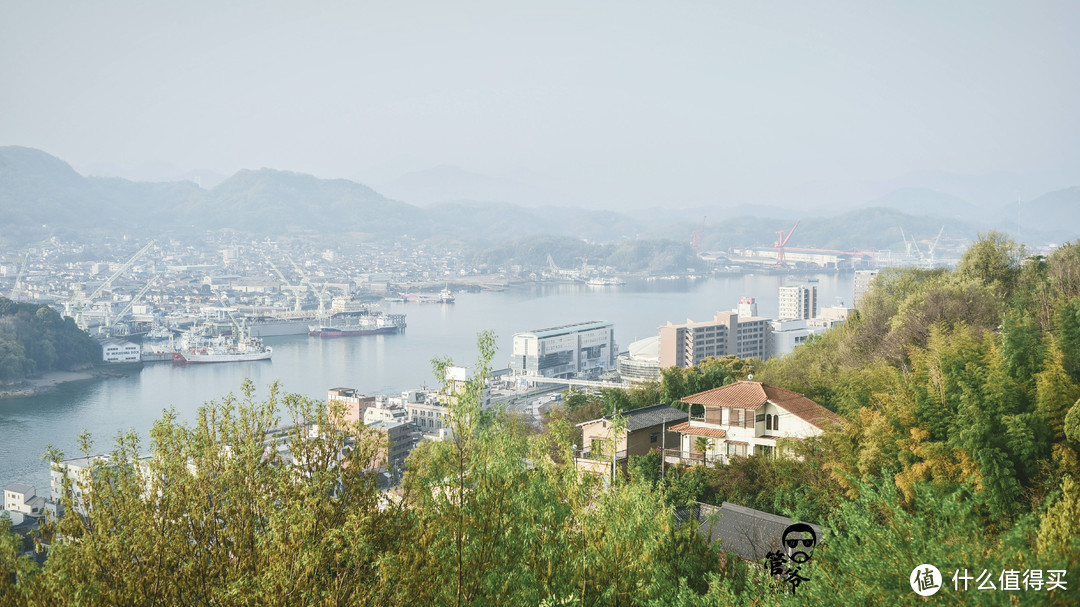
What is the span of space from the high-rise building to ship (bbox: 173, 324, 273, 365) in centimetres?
584

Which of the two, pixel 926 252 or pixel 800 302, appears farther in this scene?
pixel 926 252

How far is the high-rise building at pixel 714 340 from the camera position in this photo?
33.3 feet

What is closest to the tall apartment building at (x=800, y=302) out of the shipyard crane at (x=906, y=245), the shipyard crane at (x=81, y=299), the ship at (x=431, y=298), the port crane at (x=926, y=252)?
the ship at (x=431, y=298)

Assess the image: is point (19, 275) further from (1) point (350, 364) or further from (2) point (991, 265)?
(2) point (991, 265)

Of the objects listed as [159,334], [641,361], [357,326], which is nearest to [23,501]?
[641,361]

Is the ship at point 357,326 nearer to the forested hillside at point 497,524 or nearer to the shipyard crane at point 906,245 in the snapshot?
the forested hillside at point 497,524

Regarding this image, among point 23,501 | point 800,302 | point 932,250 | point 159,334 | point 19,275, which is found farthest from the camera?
point 932,250

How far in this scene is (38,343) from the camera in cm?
1095

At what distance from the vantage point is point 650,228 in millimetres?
48719

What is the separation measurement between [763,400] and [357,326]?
13202 mm

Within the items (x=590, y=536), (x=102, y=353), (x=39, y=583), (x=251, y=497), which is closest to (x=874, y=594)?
(x=590, y=536)

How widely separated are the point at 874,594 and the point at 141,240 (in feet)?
107

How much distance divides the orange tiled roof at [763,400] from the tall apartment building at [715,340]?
6.79 meters

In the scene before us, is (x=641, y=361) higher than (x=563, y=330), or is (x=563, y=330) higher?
(x=563, y=330)
